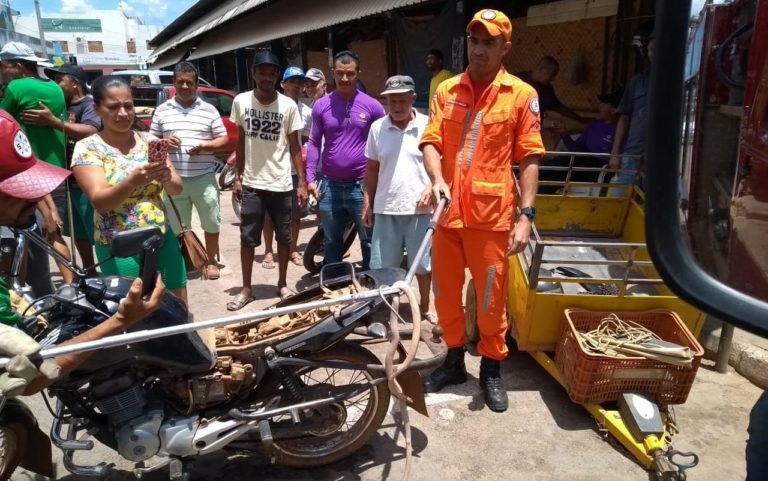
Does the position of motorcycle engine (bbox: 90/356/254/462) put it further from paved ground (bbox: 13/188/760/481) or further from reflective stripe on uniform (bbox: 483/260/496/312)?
reflective stripe on uniform (bbox: 483/260/496/312)

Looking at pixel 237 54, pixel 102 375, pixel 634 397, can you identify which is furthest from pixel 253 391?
pixel 237 54

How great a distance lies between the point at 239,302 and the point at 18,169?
2.77 meters

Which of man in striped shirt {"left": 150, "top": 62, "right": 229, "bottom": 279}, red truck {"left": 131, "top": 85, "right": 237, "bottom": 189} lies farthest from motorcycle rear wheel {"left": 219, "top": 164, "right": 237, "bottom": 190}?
man in striped shirt {"left": 150, "top": 62, "right": 229, "bottom": 279}

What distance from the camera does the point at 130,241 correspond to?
2.01 m

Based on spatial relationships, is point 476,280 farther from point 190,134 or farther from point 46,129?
point 46,129

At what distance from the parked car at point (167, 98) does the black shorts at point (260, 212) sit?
4802mm

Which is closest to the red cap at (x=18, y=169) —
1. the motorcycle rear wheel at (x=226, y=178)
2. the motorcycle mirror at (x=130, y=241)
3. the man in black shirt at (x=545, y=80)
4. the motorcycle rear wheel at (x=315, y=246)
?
the motorcycle mirror at (x=130, y=241)

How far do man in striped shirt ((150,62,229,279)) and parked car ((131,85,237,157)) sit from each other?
441cm

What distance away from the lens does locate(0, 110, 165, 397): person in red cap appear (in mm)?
1633

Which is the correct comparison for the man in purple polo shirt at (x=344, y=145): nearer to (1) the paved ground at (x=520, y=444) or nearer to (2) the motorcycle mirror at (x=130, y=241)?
(1) the paved ground at (x=520, y=444)

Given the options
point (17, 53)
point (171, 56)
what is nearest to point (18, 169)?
point (17, 53)

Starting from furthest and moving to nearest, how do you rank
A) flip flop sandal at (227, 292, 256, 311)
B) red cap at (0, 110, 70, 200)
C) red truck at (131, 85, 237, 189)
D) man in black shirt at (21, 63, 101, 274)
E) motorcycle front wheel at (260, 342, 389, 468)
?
red truck at (131, 85, 237, 189) → flip flop sandal at (227, 292, 256, 311) → man in black shirt at (21, 63, 101, 274) → motorcycle front wheel at (260, 342, 389, 468) → red cap at (0, 110, 70, 200)

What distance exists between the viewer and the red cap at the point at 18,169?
1.78m

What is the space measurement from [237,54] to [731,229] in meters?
20.0
